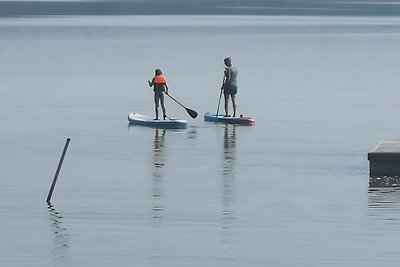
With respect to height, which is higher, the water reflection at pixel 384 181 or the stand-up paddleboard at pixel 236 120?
the stand-up paddleboard at pixel 236 120

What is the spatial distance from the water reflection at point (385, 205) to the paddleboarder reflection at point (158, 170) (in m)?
3.34

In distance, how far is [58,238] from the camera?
80.6 feet

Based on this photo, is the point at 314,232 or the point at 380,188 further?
the point at 380,188

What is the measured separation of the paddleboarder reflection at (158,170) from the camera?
27.8 meters

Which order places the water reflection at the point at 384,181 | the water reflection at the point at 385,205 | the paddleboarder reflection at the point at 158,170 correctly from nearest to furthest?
the water reflection at the point at 385,205
the paddleboarder reflection at the point at 158,170
the water reflection at the point at 384,181

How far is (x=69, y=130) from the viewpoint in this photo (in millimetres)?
42344

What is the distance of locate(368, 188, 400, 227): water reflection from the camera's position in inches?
1037

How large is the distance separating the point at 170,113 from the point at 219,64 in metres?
38.6

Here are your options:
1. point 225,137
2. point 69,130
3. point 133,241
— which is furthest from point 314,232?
point 69,130

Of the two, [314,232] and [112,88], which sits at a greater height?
[112,88]

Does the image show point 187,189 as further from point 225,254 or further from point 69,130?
point 69,130

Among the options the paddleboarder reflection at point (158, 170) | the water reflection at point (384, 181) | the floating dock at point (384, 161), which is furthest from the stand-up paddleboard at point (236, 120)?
the water reflection at point (384, 181)

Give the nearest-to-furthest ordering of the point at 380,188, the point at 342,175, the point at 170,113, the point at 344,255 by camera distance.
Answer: the point at 344,255
the point at 380,188
the point at 342,175
the point at 170,113

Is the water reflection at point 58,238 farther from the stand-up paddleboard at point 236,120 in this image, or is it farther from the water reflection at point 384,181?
the stand-up paddleboard at point 236,120
